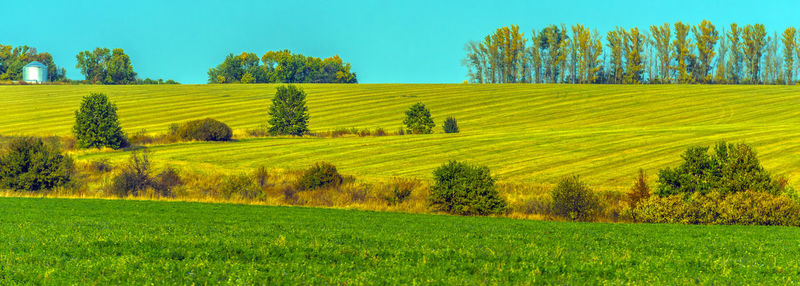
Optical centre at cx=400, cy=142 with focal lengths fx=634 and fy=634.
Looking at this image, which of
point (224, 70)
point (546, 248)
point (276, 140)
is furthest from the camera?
point (224, 70)

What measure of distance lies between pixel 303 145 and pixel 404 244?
1610 inches

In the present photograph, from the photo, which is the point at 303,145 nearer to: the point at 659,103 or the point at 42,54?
the point at 659,103

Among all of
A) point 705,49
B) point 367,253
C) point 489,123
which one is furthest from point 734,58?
point 367,253

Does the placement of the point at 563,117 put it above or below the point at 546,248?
above

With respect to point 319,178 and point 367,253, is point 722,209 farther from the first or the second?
point 319,178

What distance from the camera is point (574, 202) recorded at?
30484mm

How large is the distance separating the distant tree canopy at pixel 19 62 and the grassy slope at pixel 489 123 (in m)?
38.2

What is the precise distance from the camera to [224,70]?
528 feet

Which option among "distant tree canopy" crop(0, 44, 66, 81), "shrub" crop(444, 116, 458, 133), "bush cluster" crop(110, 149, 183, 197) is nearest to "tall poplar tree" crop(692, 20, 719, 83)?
"shrub" crop(444, 116, 458, 133)

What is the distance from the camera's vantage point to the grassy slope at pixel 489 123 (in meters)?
46.4

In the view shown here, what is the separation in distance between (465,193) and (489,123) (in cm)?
4800

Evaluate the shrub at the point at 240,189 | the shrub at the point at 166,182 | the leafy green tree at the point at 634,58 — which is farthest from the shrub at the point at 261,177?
the leafy green tree at the point at 634,58

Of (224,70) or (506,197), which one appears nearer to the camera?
(506,197)

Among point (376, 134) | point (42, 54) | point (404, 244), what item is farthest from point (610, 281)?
point (42, 54)
